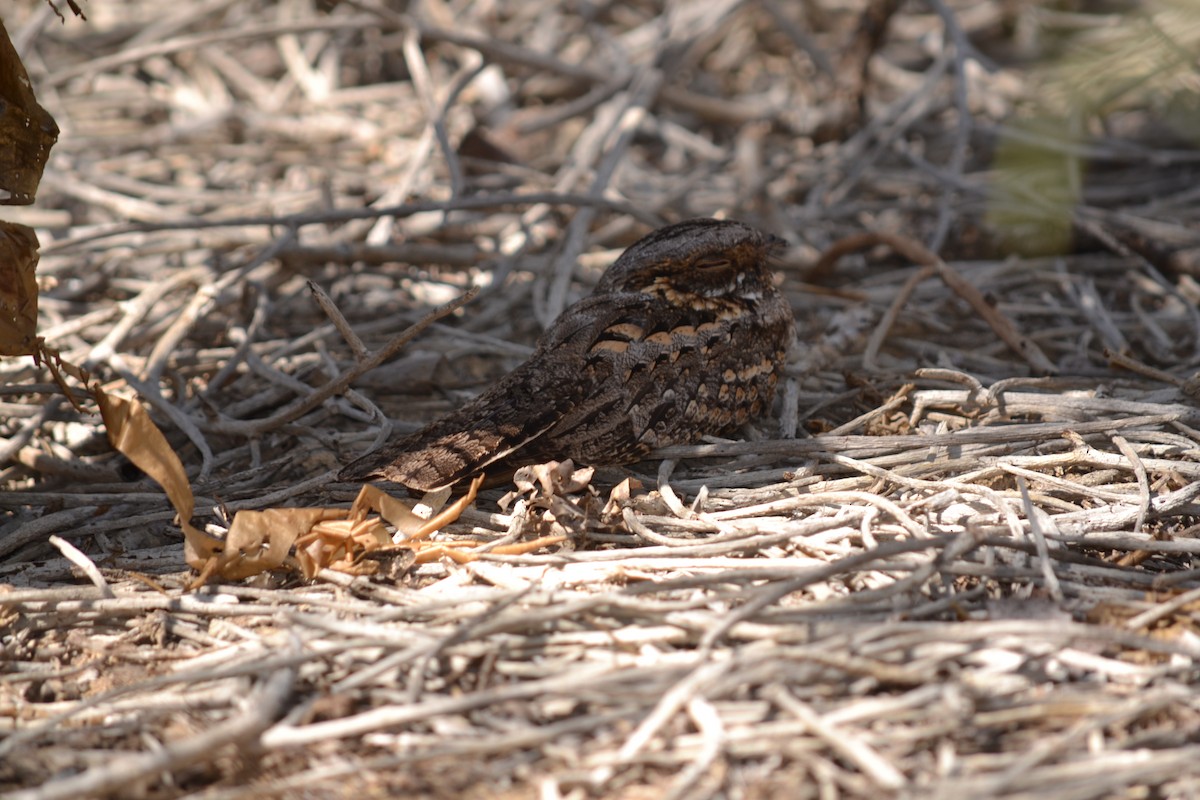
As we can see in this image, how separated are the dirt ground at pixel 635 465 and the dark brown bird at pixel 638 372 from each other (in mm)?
142

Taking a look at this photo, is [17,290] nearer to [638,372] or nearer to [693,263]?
[638,372]

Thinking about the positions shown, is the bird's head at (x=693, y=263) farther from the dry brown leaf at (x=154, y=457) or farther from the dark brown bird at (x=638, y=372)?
the dry brown leaf at (x=154, y=457)

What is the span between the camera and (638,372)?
9.25ft

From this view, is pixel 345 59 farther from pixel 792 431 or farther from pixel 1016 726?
pixel 1016 726

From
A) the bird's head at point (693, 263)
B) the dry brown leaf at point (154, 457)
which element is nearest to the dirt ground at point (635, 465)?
the dry brown leaf at point (154, 457)

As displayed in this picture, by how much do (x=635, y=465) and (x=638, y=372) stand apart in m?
0.31

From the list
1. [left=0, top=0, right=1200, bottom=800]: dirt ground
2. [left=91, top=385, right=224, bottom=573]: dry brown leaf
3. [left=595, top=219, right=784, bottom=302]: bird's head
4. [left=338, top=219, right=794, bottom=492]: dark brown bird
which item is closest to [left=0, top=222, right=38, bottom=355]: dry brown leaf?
[left=91, top=385, right=224, bottom=573]: dry brown leaf

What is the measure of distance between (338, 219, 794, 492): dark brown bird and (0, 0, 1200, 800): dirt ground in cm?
14

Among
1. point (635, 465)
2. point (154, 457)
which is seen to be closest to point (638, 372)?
point (635, 465)

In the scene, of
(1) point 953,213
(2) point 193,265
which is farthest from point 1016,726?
(2) point 193,265

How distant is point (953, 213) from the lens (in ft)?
15.1

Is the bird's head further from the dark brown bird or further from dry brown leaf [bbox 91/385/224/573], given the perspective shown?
dry brown leaf [bbox 91/385/224/573]

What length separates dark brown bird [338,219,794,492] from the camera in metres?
2.64

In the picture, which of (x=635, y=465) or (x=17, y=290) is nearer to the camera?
(x=17, y=290)
